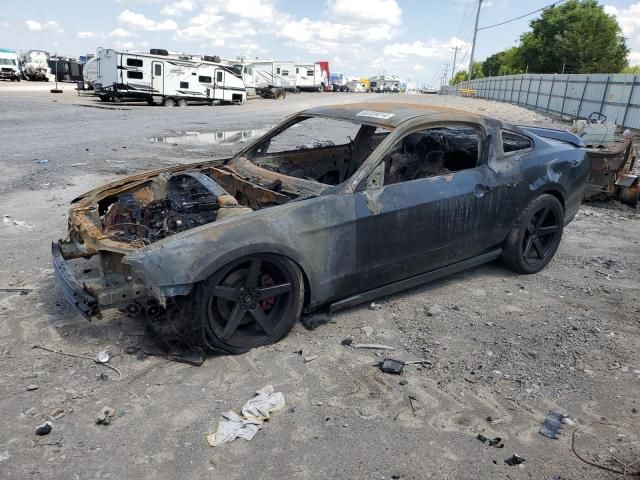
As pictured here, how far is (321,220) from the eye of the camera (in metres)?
3.50

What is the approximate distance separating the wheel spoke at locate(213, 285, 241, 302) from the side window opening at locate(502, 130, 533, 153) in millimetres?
2800

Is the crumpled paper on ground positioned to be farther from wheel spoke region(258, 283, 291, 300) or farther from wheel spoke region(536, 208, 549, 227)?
wheel spoke region(536, 208, 549, 227)

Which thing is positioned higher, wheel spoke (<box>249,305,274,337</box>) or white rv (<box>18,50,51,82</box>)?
white rv (<box>18,50,51,82</box>)

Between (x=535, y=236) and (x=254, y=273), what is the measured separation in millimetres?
3004

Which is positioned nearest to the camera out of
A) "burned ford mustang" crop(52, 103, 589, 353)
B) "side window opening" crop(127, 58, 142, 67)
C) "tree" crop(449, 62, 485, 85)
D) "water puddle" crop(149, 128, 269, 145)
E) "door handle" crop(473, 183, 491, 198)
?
"burned ford mustang" crop(52, 103, 589, 353)

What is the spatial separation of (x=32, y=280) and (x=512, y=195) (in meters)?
4.28

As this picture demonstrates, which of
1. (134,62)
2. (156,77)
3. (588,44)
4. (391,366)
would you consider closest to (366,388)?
(391,366)

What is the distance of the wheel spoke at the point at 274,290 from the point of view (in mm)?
3373

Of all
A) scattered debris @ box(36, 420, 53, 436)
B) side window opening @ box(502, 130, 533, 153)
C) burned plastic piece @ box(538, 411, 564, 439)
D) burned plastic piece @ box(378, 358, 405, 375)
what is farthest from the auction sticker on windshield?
scattered debris @ box(36, 420, 53, 436)

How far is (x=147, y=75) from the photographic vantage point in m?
24.8

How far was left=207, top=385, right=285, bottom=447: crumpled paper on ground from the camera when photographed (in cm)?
270

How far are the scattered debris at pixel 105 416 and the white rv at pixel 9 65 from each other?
47.7 m

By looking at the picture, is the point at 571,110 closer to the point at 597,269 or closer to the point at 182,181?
the point at 597,269

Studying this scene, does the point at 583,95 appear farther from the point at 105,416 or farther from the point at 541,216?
the point at 105,416
